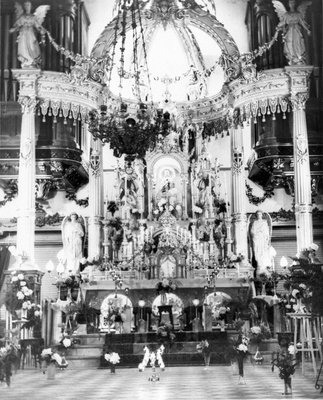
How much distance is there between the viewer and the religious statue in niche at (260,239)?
1415cm

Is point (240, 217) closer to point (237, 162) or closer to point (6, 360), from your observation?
point (237, 162)

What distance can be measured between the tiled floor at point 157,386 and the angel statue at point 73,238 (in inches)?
169

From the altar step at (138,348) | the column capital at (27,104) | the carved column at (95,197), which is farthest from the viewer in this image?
the carved column at (95,197)

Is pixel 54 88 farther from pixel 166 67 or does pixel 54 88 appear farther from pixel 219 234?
pixel 219 234

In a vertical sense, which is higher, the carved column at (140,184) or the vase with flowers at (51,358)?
the carved column at (140,184)

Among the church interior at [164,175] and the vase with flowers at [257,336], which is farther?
the church interior at [164,175]

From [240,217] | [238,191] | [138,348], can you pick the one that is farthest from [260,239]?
[138,348]

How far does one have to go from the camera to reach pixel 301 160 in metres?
13.0

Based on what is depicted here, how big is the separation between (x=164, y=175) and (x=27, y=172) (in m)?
3.34

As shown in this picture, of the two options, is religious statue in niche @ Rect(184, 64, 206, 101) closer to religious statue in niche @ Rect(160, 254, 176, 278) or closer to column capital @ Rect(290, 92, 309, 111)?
column capital @ Rect(290, 92, 309, 111)

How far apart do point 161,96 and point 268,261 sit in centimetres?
443

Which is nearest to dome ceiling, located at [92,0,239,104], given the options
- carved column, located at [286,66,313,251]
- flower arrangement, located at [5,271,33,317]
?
carved column, located at [286,66,313,251]

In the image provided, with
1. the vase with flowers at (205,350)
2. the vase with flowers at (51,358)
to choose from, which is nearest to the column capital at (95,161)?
the vase with flowers at (205,350)

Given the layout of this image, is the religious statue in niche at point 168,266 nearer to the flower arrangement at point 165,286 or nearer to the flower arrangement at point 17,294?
the flower arrangement at point 165,286
